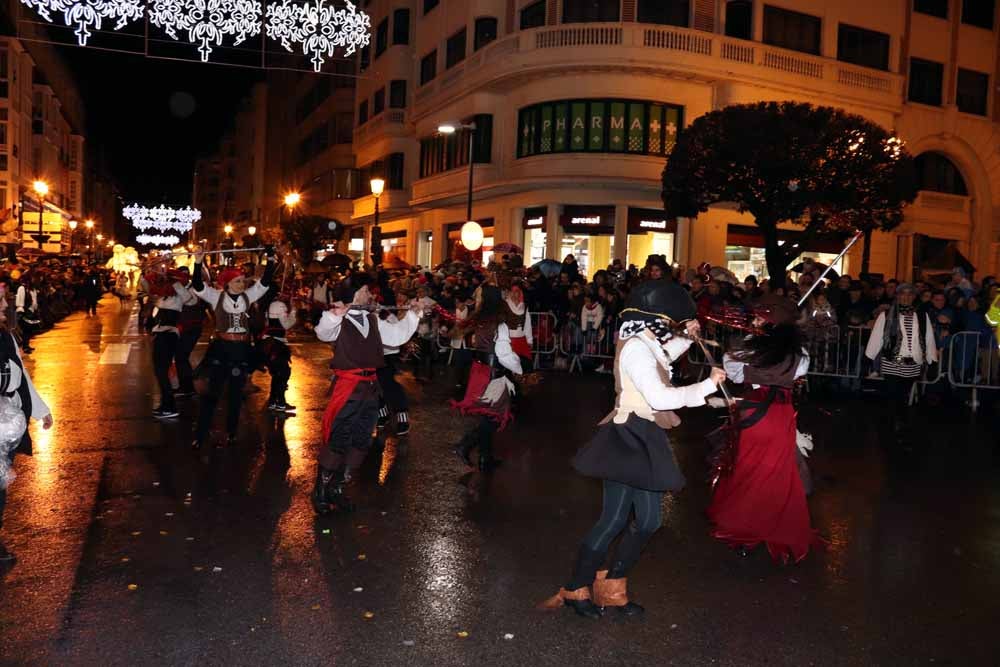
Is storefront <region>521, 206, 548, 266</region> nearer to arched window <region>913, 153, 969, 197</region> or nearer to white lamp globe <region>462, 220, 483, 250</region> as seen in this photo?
white lamp globe <region>462, 220, 483, 250</region>

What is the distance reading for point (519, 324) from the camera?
1025 cm

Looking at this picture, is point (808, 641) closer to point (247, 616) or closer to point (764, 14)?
point (247, 616)

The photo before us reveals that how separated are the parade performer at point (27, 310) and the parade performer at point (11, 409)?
13218mm

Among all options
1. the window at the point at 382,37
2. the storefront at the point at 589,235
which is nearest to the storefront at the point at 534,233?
the storefront at the point at 589,235

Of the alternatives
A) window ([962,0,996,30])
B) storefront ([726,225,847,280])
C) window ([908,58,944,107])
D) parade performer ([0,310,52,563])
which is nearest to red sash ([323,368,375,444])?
parade performer ([0,310,52,563])

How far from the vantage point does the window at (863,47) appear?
1131 inches

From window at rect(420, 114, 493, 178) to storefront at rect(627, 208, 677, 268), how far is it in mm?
5387

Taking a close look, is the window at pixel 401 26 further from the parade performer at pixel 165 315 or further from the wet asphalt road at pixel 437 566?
the wet asphalt road at pixel 437 566

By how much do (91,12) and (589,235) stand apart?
50.0ft

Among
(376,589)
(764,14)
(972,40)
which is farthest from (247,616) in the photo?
(972,40)

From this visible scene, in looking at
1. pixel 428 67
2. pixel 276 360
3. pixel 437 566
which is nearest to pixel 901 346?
pixel 276 360

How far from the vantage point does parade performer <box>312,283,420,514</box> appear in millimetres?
6746

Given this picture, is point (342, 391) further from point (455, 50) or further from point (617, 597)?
point (455, 50)

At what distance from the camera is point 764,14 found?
1063 inches
